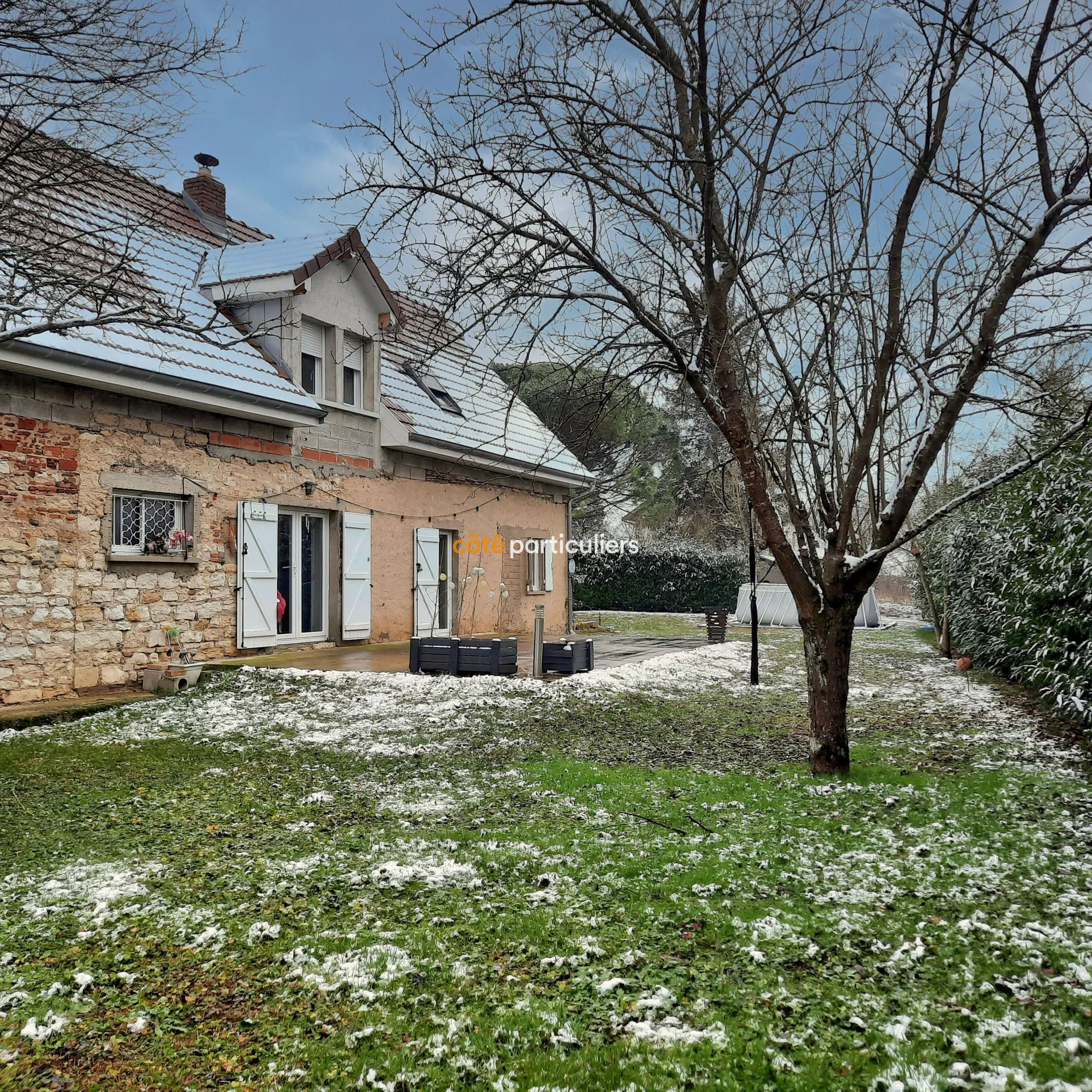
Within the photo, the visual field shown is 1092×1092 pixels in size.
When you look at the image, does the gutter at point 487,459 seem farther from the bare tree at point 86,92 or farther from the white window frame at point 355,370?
the bare tree at point 86,92

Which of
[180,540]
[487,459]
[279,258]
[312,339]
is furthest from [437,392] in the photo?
[180,540]

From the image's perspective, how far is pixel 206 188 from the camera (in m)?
13.6

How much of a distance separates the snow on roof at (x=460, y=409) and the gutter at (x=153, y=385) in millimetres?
2203

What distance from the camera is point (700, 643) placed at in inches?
645

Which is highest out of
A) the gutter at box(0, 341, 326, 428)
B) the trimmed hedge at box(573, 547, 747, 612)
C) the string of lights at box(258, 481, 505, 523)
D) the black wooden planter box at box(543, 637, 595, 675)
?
the gutter at box(0, 341, 326, 428)

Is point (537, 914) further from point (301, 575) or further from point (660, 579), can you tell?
point (660, 579)

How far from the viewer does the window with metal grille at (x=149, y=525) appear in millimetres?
9086

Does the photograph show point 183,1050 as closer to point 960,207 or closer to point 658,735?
point 658,735

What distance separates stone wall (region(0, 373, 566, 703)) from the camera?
317 inches

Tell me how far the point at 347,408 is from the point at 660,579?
56.4ft

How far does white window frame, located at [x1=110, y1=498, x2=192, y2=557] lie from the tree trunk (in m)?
7.28

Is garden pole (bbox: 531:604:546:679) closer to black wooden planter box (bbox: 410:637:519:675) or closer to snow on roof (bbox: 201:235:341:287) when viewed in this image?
black wooden planter box (bbox: 410:637:519:675)

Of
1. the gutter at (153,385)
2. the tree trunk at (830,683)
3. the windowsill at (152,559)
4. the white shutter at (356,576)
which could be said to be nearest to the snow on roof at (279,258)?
the gutter at (153,385)

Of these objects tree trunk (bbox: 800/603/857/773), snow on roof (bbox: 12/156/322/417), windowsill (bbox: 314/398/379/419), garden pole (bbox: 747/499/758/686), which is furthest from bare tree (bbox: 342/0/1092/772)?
windowsill (bbox: 314/398/379/419)
